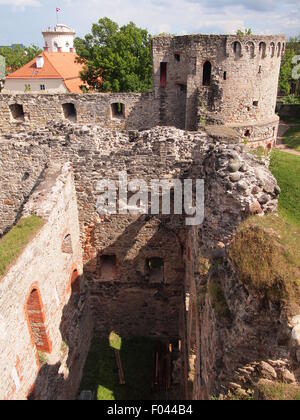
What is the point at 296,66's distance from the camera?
3322 centimetres

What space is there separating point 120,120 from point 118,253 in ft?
37.0

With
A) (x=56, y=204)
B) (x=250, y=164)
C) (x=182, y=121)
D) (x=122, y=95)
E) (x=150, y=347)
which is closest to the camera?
(x=250, y=164)

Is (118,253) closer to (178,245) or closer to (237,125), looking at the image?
(178,245)

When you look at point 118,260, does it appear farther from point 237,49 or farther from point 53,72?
point 53,72

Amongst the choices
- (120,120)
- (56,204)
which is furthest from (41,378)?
(120,120)

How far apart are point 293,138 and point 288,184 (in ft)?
37.1

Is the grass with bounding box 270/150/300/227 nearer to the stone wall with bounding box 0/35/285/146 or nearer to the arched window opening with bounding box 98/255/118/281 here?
the stone wall with bounding box 0/35/285/146

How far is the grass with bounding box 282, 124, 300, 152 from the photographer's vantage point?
25.1 metres

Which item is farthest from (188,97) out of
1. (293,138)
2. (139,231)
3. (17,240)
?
(17,240)

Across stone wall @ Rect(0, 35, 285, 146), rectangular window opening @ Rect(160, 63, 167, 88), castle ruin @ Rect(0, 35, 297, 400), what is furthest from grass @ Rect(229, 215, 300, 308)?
rectangular window opening @ Rect(160, 63, 167, 88)

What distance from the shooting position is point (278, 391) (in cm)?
400

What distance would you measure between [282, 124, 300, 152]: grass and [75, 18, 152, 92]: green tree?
10.9m

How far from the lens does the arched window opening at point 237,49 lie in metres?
18.4

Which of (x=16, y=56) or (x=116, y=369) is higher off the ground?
(x=16, y=56)
